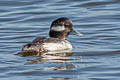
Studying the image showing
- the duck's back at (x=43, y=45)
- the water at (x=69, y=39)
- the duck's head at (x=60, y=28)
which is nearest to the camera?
the water at (x=69, y=39)

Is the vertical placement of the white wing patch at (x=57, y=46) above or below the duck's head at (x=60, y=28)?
below

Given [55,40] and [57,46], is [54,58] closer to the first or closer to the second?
[57,46]

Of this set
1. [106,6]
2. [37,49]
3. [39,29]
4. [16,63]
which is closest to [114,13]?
[106,6]

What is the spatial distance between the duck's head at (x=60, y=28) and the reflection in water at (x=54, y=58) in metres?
0.78

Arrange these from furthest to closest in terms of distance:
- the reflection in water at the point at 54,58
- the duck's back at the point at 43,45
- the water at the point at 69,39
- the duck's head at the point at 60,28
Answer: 1. the duck's head at the point at 60,28
2. the duck's back at the point at 43,45
3. the reflection in water at the point at 54,58
4. the water at the point at 69,39

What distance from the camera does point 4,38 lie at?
52.7ft

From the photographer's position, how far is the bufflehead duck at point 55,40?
13.8 metres

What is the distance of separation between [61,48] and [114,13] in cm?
559

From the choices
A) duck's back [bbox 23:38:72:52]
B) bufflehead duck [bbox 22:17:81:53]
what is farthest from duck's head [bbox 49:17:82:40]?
duck's back [bbox 23:38:72:52]

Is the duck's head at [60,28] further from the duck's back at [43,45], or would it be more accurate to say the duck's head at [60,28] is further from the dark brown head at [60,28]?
the duck's back at [43,45]

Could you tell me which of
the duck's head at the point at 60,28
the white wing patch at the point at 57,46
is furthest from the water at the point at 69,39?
the duck's head at the point at 60,28

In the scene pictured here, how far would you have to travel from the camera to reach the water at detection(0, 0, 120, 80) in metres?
11.8

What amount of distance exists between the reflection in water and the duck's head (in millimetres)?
776

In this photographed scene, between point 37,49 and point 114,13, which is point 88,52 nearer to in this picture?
point 37,49
